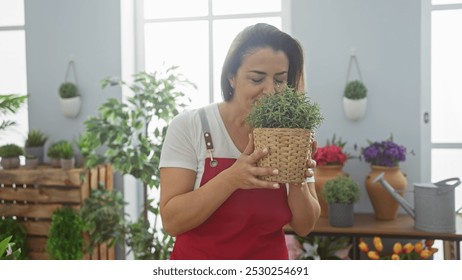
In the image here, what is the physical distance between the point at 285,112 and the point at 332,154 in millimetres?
949

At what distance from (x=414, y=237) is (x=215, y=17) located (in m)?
0.87

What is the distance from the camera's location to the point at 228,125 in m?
0.70

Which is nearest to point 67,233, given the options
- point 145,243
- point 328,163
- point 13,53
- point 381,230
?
point 145,243

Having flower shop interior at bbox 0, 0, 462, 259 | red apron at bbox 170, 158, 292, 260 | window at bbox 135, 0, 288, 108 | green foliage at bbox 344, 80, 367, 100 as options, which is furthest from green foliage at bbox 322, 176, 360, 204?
red apron at bbox 170, 158, 292, 260

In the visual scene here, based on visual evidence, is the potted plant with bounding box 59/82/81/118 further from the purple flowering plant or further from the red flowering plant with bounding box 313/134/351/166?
the purple flowering plant

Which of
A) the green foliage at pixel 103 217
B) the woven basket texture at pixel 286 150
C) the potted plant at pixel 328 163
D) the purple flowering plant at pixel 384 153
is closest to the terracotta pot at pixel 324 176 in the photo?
the potted plant at pixel 328 163

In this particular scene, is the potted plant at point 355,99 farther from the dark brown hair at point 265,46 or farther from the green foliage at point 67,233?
the green foliage at point 67,233

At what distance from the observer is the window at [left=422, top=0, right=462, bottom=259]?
3.33 feet

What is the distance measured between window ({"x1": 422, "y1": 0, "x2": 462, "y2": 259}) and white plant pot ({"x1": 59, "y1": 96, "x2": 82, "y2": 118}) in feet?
2.94

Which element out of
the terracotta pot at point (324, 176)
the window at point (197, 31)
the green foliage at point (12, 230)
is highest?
the window at point (197, 31)

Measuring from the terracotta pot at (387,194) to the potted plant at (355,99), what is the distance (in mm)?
230

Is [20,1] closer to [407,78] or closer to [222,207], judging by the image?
[222,207]

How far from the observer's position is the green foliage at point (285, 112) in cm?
55
